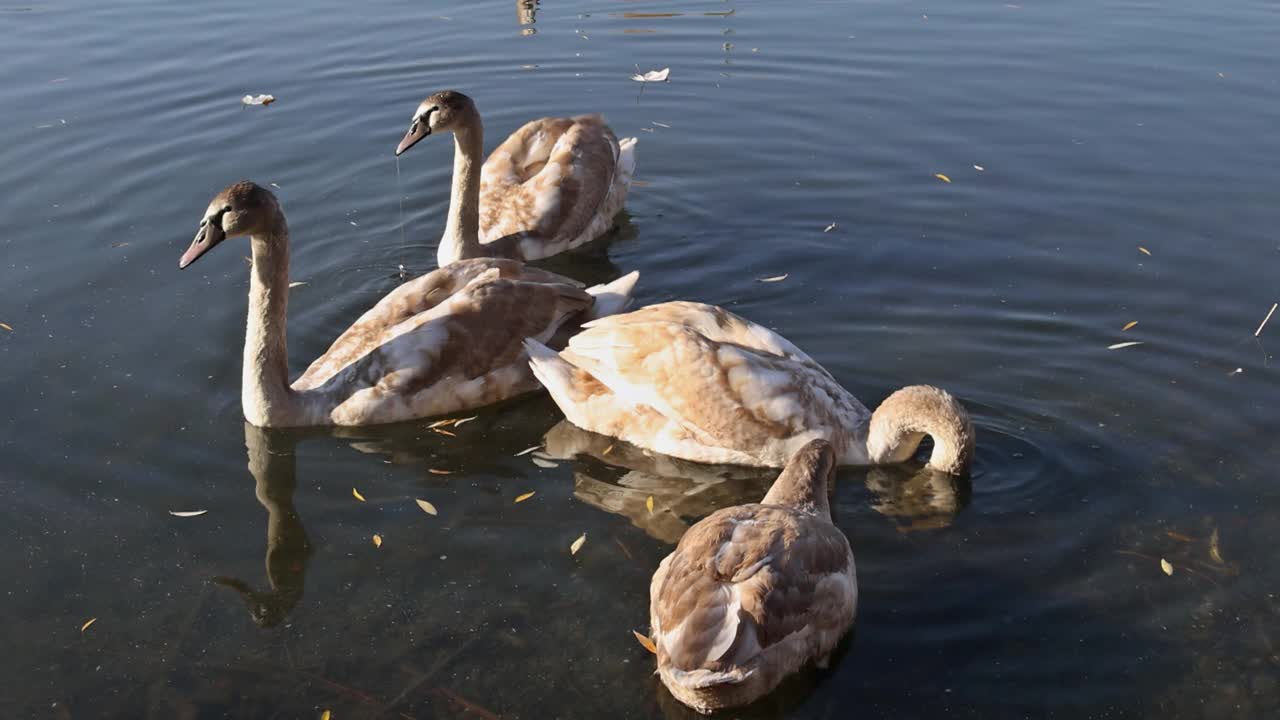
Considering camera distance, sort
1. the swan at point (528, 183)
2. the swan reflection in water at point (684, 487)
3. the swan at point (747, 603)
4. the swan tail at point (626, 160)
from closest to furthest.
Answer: the swan at point (747, 603) → the swan reflection in water at point (684, 487) → the swan at point (528, 183) → the swan tail at point (626, 160)

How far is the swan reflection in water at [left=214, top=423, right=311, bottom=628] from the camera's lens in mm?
6984

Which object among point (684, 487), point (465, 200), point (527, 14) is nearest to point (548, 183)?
point (465, 200)

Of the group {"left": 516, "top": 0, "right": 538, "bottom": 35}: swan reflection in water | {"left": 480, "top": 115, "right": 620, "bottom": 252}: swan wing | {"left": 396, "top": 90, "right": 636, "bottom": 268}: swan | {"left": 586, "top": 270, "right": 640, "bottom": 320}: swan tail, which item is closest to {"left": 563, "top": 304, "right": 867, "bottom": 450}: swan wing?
{"left": 586, "top": 270, "right": 640, "bottom": 320}: swan tail

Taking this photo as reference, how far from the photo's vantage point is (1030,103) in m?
15.1

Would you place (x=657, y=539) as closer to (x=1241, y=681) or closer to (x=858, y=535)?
(x=858, y=535)

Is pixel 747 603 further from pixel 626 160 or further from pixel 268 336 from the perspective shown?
pixel 626 160

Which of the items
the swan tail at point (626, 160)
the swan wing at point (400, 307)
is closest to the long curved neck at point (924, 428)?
the swan wing at point (400, 307)

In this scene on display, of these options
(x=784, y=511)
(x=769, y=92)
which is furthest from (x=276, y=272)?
(x=769, y=92)

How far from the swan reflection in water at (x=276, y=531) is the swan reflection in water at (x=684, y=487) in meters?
1.68

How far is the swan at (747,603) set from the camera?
588 cm

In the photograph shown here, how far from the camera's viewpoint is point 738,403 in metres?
8.16

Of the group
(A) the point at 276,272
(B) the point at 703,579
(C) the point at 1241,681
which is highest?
(A) the point at 276,272

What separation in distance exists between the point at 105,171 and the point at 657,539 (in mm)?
8710

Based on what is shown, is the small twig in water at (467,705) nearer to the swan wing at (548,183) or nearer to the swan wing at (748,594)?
the swan wing at (748,594)
